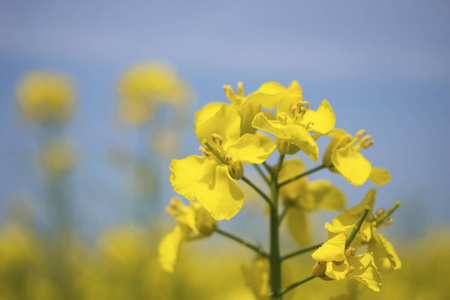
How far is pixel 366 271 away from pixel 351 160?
1.34 feet

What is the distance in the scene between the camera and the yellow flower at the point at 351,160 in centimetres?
133

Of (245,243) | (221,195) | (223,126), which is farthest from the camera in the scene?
(245,243)

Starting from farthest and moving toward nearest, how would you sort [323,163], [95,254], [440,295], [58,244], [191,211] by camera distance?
[95,254]
[58,244]
[440,295]
[191,211]
[323,163]

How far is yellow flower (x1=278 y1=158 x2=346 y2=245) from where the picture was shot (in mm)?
1669

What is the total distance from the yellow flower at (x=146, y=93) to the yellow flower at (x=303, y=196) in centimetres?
387

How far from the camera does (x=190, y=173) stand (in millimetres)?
1350

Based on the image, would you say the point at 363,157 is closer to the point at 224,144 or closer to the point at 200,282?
the point at 224,144

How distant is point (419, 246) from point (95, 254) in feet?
15.2

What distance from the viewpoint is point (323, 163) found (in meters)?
1.52

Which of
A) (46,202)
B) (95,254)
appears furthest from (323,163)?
(95,254)

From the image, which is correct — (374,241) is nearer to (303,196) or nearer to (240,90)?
(303,196)

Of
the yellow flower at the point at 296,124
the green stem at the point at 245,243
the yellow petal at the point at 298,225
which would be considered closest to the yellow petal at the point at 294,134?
the yellow flower at the point at 296,124

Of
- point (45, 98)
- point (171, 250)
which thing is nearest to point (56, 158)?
point (45, 98)

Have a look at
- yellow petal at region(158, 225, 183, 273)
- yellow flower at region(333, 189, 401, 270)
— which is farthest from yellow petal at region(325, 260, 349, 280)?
yellow petal at region(158, 225, 183, 273)
